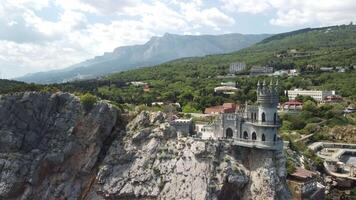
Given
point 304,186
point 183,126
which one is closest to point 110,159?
point 183,126

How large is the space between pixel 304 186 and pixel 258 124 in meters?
10.7

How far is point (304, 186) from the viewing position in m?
57.1

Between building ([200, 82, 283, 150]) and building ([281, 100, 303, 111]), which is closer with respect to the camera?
building ([200, 82, 283, 150])

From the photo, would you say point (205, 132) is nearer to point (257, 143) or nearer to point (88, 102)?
point (257, 143)

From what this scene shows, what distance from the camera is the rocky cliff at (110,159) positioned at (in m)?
52.8

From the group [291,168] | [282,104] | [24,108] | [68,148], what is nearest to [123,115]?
[68,148]

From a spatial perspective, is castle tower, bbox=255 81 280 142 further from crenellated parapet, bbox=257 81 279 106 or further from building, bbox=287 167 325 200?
building, bbox=287 167 325 200

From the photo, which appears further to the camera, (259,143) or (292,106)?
(292,106)

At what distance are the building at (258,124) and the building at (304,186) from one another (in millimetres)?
6674

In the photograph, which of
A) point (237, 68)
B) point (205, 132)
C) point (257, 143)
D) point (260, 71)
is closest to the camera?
point (257, 143)

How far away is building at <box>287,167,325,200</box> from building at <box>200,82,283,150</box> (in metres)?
6.67

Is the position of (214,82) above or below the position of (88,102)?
below

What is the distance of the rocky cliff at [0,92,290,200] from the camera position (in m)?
52.8

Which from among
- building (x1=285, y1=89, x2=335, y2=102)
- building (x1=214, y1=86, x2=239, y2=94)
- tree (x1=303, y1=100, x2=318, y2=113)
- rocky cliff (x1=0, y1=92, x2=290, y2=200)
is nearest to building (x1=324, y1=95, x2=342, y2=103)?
building (x1=285, y1=89, x2=335, y2=102)
